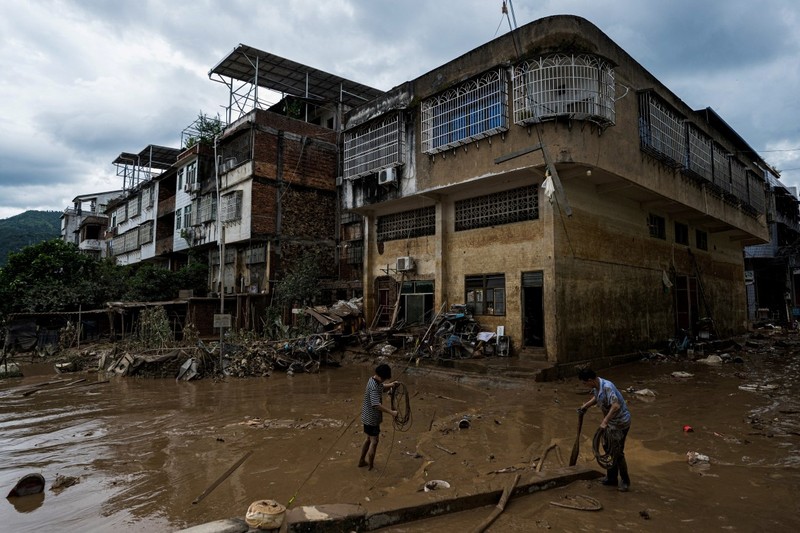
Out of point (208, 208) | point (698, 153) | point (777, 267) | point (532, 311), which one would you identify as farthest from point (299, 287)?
point (777, 267)

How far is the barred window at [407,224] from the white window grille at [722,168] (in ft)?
42.5

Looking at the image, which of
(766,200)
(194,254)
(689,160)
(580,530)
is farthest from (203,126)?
(766,200)

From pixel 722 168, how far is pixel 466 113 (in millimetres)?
14087

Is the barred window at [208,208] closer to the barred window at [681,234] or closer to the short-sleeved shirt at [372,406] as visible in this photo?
the short-sleeved shirt at [372,406]

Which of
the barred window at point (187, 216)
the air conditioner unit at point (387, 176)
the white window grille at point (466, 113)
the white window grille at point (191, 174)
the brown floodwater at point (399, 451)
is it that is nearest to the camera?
the brown floodwater at point (399, 451)

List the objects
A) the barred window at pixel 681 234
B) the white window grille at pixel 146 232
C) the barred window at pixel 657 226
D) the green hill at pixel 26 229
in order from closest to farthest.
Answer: the barred window at pixel 657 226
the barred window at pixel 681 234
the white window grille at pixel 146 232
the green hill at pixel 26 229

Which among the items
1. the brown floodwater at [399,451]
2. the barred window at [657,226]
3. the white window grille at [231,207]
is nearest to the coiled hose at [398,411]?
the brown floodwater at [399,451]

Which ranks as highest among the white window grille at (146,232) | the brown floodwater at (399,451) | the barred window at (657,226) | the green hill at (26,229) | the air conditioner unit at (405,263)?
the green hill at (26,229)

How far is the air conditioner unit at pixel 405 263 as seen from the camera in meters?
17.7

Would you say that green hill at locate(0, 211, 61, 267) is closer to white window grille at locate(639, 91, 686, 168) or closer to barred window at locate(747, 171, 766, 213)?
white window grille at locate(639, 91, 686, 168)

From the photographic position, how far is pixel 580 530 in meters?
4.45

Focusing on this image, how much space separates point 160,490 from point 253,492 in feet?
4.03

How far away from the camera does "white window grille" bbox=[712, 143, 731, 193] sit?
802 inches

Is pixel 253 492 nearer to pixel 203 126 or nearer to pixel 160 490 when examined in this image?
pixel 160 490
